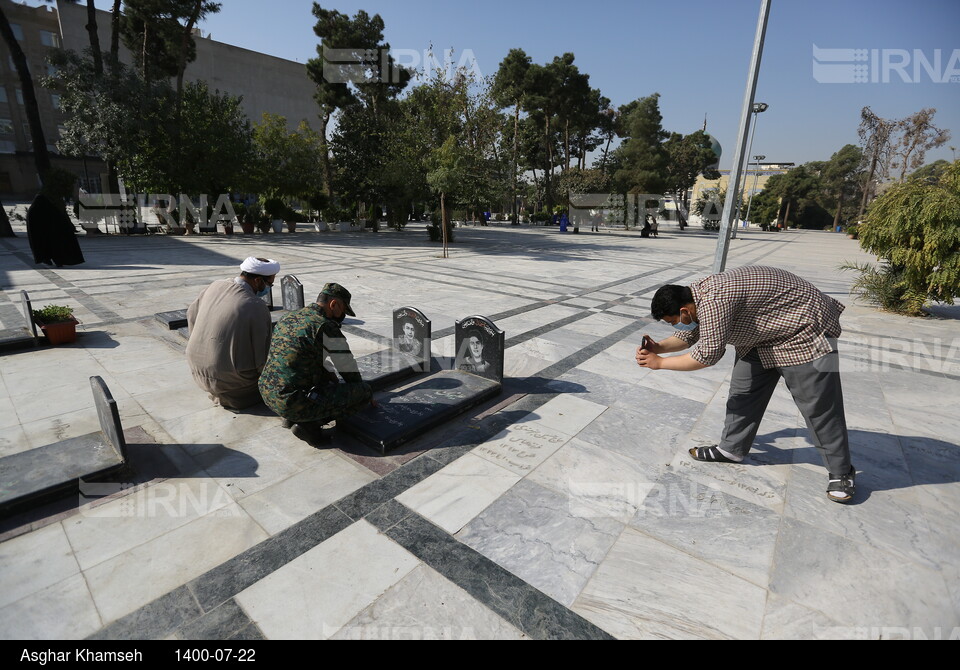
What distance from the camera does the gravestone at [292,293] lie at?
287 inches

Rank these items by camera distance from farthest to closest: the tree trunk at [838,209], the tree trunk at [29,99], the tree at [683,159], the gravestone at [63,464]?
the tree trunk at [838,209] < the tree at [683,159] < the tree trunk at [29,99] < the gravestone at [63,464]

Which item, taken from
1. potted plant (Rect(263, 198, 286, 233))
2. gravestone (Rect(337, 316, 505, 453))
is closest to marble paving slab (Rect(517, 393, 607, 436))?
gravestone (Rect(337, 316, 505, 453))

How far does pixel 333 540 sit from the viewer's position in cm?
276

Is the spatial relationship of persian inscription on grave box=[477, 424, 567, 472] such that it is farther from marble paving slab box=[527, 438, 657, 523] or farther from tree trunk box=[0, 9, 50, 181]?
tree trunk box=[0, 9, 50, 181]

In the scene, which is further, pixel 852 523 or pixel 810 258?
pixel 810 258

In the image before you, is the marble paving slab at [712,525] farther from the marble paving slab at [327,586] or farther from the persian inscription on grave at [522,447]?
the marble paving slab at [327,586]

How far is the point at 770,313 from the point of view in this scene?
9.68 ft

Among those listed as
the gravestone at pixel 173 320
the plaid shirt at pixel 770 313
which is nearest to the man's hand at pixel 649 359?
the plaid shirt at pixel 770 313

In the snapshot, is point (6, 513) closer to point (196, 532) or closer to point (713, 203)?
point (196, 532)

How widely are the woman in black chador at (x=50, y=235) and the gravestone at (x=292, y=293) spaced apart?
8616mm

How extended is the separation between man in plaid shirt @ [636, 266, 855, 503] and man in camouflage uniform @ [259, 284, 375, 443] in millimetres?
2316

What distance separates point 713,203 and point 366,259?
4547 centimetres

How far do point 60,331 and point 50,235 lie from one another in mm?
8244
